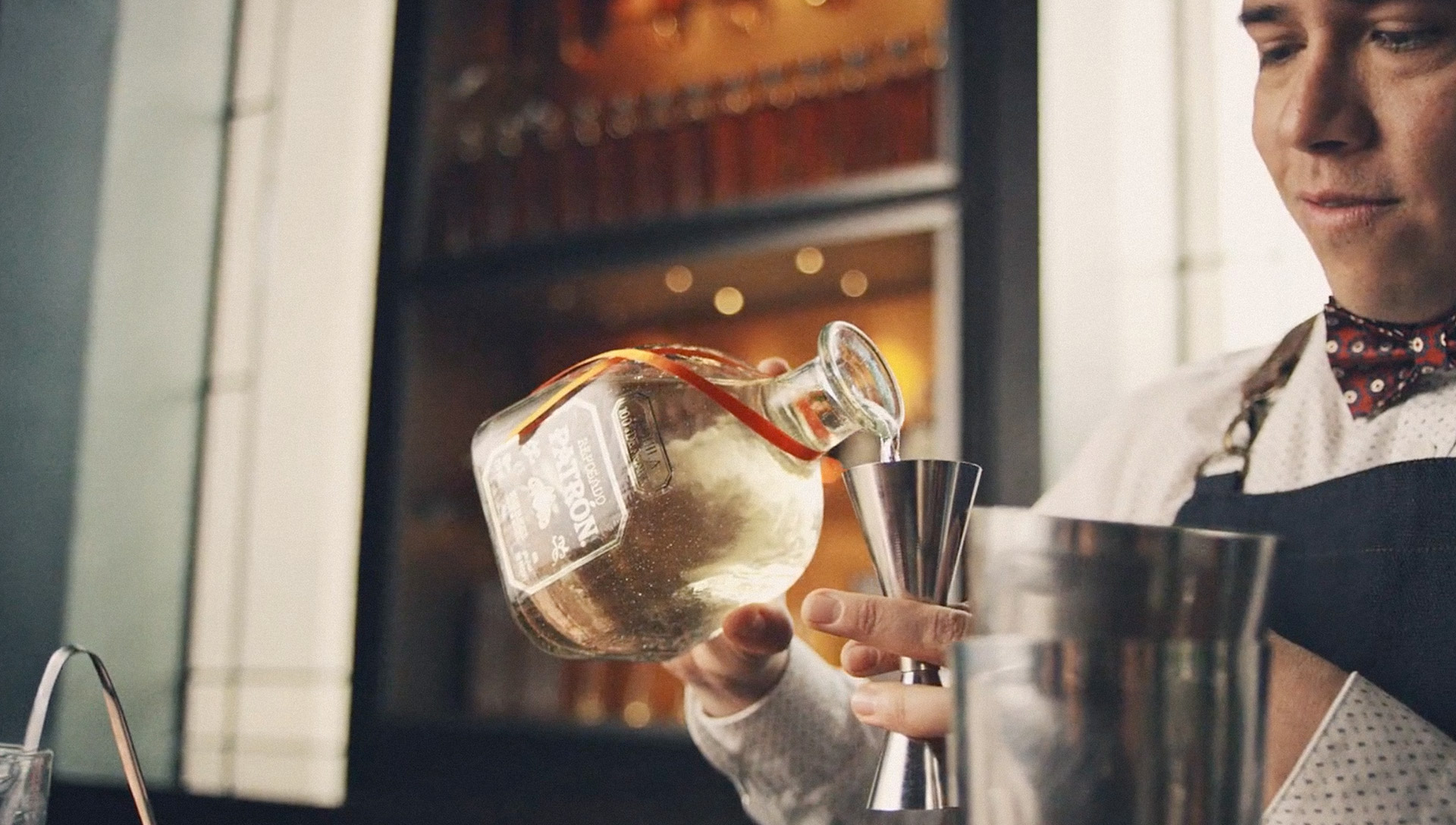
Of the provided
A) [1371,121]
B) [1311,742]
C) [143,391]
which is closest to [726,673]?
[1311,742]

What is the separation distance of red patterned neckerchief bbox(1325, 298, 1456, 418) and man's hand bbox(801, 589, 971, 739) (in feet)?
2.11

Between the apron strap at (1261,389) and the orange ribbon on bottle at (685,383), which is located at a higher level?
the apron strap at (1261,389)

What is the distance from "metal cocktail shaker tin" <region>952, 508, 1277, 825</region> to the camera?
1.16 feet

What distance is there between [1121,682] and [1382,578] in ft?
2.60

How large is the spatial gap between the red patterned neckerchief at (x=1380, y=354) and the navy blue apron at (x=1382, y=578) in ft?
0.24

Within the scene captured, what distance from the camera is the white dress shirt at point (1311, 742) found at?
0.73 meters

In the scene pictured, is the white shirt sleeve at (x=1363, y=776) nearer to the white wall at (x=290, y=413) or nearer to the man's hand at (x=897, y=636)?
the man's hand at (x=897, y=636)

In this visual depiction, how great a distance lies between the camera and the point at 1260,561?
0.37 metres

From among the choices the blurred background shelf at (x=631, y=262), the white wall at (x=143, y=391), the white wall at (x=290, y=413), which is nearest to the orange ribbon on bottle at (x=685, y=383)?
the blurred background shelf at (x=631, y=262)

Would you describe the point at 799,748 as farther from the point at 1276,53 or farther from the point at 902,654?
the point at 1276,53

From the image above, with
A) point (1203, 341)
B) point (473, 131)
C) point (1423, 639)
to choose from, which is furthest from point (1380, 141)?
point (473, 131)

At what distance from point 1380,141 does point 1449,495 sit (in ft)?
0.93

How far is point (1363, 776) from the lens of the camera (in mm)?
730

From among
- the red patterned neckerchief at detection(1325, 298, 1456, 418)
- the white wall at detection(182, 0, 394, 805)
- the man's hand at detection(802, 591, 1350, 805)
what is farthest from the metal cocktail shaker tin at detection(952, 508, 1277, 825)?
the white wall at detection(182, 0, 394, 805)
